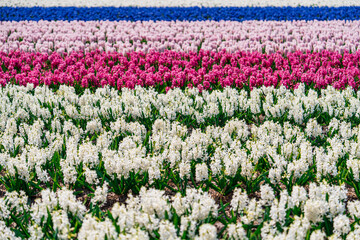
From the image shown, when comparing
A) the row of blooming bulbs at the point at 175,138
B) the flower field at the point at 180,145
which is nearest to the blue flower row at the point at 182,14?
the flower field at the point at 180,145

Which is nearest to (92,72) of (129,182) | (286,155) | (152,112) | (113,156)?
(152,112)

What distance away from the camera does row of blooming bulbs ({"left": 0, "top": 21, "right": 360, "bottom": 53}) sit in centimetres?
1002

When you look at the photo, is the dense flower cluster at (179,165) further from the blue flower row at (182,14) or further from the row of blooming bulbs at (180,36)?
the blue flower row at (182,14)

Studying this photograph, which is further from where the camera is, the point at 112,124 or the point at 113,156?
the point at 112,124

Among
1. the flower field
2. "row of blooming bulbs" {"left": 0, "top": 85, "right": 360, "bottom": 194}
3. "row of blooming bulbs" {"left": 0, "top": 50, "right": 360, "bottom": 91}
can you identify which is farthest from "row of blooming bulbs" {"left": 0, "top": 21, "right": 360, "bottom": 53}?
"row of blooming bulbs" {"left": 0, "top": 85, "right": 360, "bottom": 194}

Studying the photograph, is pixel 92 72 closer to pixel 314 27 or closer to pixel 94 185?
pixel 94 185

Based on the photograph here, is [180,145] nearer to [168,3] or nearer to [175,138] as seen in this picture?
[175,138]

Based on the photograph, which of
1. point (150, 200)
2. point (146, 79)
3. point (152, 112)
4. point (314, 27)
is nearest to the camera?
point (150, 200)

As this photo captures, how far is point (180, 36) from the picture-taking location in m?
11.3

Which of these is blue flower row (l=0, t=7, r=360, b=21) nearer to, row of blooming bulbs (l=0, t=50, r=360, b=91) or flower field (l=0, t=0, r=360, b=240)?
flower field (l=0, t=0, r=360, b=240)

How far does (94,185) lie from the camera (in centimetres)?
417

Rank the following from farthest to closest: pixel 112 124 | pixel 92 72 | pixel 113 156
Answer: pixel 92 72
pixel 112 124
pixel 113 156

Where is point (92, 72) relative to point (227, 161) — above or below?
above

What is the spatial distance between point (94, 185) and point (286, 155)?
2300 mm
